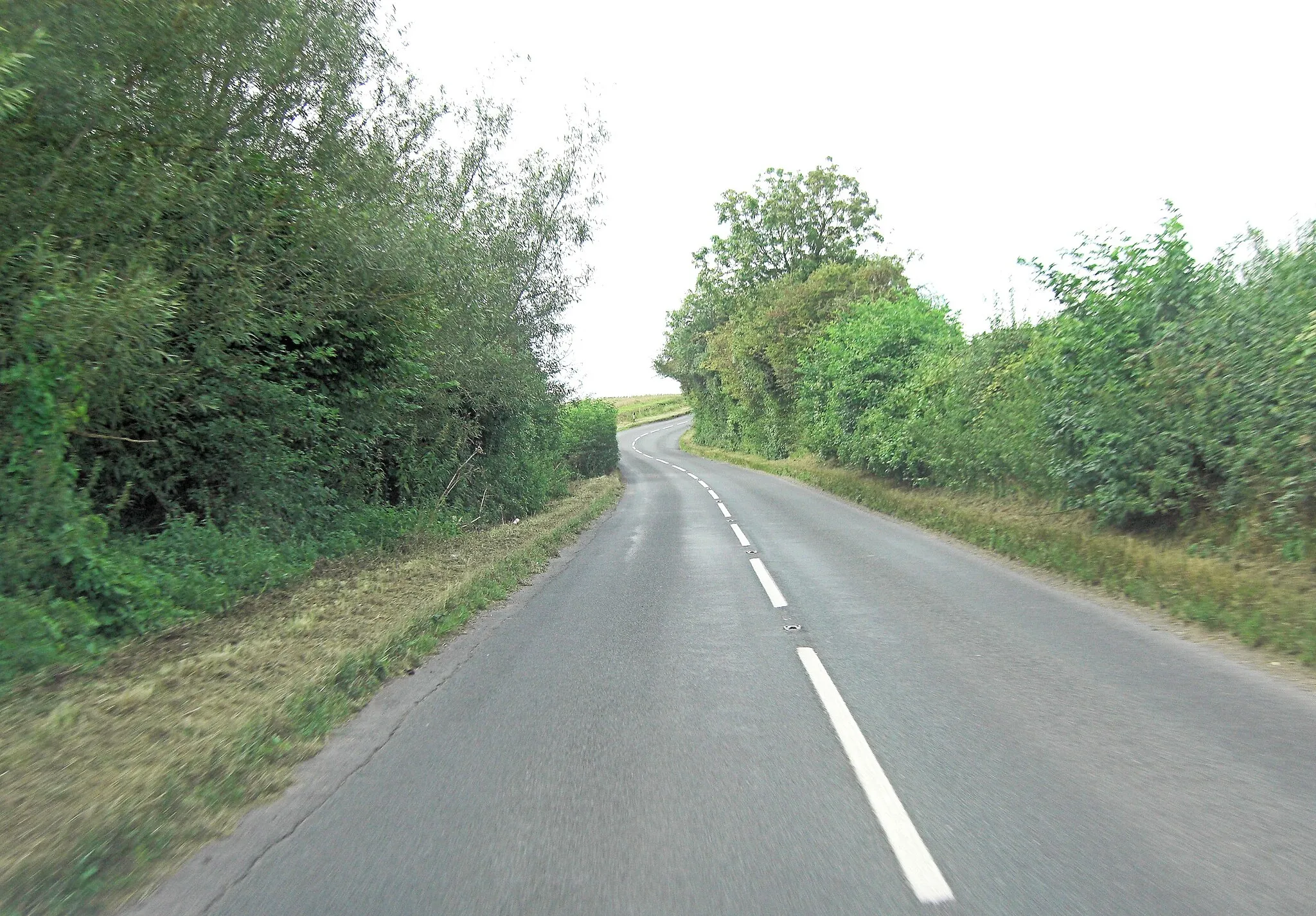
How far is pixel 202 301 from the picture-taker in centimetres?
793

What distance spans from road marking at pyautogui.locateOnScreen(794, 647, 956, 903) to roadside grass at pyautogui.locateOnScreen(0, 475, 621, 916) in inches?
115

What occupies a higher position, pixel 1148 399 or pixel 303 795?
pixel 1148 399

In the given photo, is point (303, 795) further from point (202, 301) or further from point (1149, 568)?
point (1149, 568)

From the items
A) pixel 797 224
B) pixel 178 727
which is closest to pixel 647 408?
pixel 797 224

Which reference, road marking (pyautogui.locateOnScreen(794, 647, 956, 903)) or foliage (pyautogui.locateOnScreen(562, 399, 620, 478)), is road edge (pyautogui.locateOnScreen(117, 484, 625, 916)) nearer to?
road marking (pyautogui.locateOnScreen(794, 647, 956, 903))

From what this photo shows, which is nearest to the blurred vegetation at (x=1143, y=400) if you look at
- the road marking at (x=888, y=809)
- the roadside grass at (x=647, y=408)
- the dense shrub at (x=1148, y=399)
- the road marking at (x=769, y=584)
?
the dense shrub at (x=1148, y=399)

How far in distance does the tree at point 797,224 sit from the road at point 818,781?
37500mm

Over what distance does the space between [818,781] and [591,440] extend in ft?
109

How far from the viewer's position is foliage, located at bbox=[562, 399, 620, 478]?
33.8 metres

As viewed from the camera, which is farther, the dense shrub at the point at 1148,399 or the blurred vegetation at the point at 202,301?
the dense shrub at the point at 1148,399

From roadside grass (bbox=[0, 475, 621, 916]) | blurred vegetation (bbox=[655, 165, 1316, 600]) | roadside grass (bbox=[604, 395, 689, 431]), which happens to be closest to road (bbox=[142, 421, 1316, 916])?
roadside grass (bbox=[0, 475, 621, 916])

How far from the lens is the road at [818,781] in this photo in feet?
10.9

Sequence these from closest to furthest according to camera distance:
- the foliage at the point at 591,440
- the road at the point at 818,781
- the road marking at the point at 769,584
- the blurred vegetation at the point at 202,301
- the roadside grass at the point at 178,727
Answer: the road at the point at 818,781
the roadside grass at the point at 178,727
the blurred vegetation at the point at 202,301
the road marking at the point at 769,584
the foliage at the point at 591,440

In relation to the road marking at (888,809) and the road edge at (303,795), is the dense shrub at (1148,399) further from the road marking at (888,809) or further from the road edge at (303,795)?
the road edge at (303,795)
